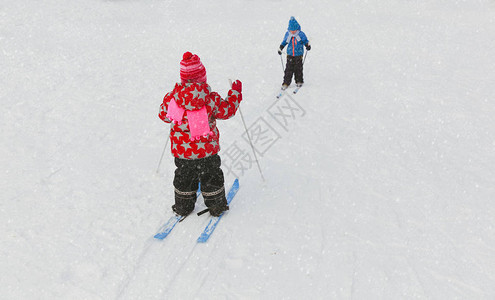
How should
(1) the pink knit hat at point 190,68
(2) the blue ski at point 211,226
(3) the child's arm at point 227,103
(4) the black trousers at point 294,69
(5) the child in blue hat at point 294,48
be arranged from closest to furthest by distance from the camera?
(1) the pink knit hat at point 190,68 < (3) the child's arm at point 227,103 < (2) the blue ski at point 211,226 < (5) the child in blue hat at point 294,48 < (4) the black trousers at point 294,69

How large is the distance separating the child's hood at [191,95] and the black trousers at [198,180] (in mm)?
671

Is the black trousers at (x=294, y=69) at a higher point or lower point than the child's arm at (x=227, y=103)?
lower

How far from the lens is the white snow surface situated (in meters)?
3.78

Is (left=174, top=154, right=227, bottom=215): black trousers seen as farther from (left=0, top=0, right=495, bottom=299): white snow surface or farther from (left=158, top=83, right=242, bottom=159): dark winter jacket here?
(left=0, top=0, right=495, bottom=299): white snow surface

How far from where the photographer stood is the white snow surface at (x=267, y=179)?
149 inches

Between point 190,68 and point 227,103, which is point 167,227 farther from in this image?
point 190,68

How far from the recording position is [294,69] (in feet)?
27.9

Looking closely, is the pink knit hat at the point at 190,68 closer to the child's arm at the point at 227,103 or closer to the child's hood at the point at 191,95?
the child's hood at the point at 191,95

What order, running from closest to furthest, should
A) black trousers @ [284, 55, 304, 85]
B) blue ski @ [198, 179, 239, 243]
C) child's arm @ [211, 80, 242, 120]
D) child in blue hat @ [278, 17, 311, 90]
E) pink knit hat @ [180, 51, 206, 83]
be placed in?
pink knit hat @ [180, 51, 206, 83]
child's arm @ [211, 80, 242, 120]
blue ski @ [198, 179, 239, 243]
child in blue hat @ [278, 17, 311, 90]
black trousers @ [284, 55, 304, 85]

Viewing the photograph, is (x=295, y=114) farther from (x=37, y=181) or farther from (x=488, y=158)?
(x=37, y=181)

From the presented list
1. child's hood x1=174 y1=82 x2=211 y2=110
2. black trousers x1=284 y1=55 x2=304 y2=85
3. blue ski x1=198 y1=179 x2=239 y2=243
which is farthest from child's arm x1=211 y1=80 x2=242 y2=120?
black trousers x1=284 y1=55 x2=304 y2=85

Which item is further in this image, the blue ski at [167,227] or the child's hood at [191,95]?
the blue ski at [167,227]

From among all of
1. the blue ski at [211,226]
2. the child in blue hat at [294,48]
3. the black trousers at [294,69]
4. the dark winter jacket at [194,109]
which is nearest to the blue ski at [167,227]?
the blue ski at [211,226]

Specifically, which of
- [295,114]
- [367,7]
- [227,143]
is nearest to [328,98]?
[295,114]
